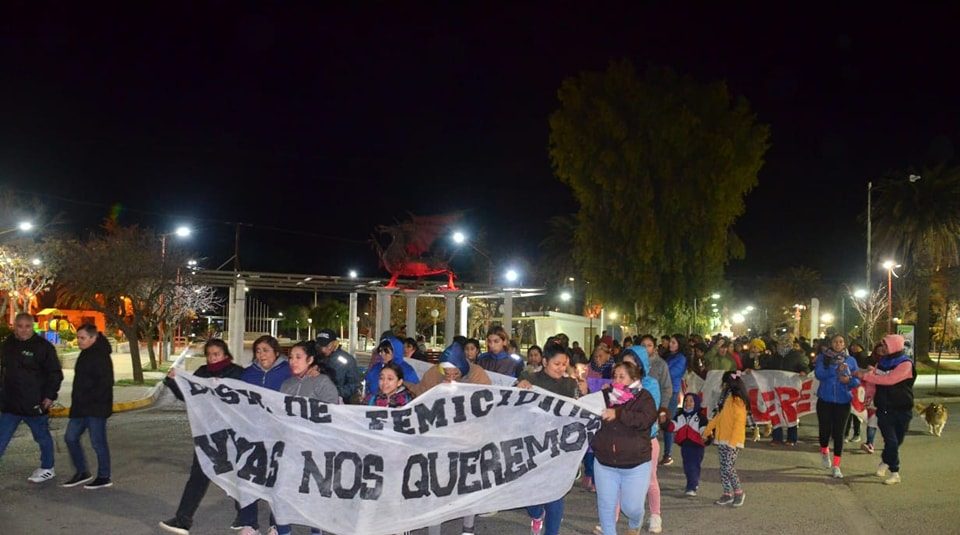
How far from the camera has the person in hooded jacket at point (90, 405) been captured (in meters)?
9.25

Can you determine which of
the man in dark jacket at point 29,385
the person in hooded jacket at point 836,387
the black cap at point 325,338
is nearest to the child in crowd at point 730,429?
the person in hooded jacket at point 836,387

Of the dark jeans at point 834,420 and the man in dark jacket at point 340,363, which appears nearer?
the man in dark jacket at point 340,363

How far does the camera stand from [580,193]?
31.1 meters

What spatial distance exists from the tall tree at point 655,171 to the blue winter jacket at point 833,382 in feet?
62.0

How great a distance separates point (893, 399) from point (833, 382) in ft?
2.33

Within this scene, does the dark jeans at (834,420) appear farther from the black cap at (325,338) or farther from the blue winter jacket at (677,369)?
A: the black cap at (325,338)

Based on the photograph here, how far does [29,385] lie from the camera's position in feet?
30.8

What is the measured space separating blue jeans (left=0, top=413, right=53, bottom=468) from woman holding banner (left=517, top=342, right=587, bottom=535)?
5331 mm

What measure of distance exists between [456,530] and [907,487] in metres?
5.69

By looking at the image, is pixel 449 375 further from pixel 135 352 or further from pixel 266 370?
pixel 135 352

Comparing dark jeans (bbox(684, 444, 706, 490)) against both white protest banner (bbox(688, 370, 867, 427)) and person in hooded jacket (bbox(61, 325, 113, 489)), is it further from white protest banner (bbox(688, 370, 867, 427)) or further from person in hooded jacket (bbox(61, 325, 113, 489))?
person in hooded jacket (bbox(61, 325, 113, 489))

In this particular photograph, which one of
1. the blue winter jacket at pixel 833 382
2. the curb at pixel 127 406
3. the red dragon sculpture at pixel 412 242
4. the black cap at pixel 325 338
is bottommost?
the curb at pixel 127 406

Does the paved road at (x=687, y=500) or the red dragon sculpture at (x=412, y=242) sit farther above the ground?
the red dragon sculpture at (x=412, y=242)

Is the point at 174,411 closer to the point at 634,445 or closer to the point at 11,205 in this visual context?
the point at 634,445
